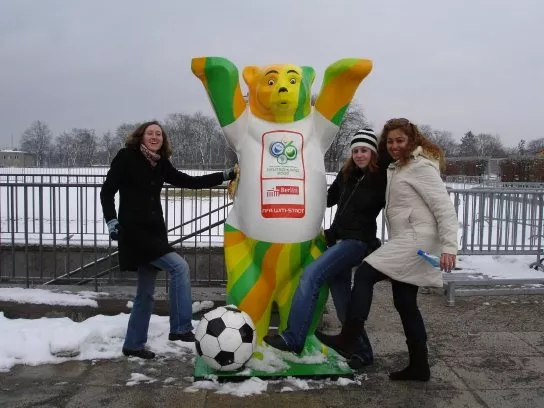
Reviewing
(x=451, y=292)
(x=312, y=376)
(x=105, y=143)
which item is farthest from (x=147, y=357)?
(x=105, y=143)

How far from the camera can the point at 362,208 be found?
3.53 m

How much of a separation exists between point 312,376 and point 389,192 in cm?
135

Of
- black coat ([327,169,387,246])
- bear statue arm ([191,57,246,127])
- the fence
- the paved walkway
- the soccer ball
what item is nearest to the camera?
the paved walkway

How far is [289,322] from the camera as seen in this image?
343 cm

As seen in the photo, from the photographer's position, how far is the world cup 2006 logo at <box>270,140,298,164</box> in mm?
3611

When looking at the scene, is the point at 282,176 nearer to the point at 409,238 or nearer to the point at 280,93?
the point at 280,93

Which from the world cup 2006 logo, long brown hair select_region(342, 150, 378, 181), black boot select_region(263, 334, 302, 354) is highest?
the world cup 2006 logo

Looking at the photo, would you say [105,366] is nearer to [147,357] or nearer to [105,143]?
[147,357]

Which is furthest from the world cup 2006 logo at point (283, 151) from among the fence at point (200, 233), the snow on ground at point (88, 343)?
the fence at point (200, 233)

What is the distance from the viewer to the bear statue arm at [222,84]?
367 cm

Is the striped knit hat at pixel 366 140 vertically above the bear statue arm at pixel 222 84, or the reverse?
the bear statue arm at pixel 222 84

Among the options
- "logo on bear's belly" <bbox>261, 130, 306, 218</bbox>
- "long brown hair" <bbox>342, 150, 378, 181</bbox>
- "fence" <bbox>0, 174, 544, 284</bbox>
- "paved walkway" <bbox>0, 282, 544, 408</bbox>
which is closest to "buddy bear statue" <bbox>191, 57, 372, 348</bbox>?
"logo on bear's belly" <bbox>261, 130, 306, 218</bbox>

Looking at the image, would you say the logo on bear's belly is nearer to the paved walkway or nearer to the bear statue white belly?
the bear statue white belly

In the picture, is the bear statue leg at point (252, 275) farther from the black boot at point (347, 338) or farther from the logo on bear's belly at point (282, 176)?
the black boot at point (347, 338)
